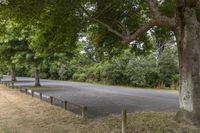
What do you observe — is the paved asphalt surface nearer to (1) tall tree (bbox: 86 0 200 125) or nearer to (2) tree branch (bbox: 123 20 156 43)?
(2) tree branch (bbox: 123 20 156 43)

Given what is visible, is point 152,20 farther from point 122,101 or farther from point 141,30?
point 122,101

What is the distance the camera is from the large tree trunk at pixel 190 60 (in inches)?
438

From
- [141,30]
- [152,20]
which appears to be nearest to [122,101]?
[141,30]

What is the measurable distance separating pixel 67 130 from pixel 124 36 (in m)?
3.77

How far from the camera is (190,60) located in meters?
11.2

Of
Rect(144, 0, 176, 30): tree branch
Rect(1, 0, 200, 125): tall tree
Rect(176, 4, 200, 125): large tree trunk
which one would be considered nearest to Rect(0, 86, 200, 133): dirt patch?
Rect(176, 4, 200, 125): large tree trunk

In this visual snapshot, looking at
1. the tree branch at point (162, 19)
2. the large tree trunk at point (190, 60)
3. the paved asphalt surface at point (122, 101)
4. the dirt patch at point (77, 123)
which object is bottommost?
the dirt patch at point (77, 123)

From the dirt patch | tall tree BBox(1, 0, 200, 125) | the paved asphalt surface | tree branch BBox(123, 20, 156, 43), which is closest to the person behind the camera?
the dirt patch

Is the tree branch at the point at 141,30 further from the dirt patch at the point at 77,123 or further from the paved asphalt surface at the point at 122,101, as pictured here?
the paved asphalt surface at the point at 122,101

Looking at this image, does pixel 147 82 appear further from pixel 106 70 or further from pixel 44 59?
pixel 44 59

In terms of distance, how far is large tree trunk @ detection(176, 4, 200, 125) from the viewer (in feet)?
36.5

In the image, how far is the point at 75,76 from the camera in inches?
2218

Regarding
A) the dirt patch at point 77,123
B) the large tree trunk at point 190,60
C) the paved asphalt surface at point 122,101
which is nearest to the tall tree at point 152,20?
the large tree trunk at point 190,60

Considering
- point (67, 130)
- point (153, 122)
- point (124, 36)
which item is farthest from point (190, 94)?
point (67, 130)
